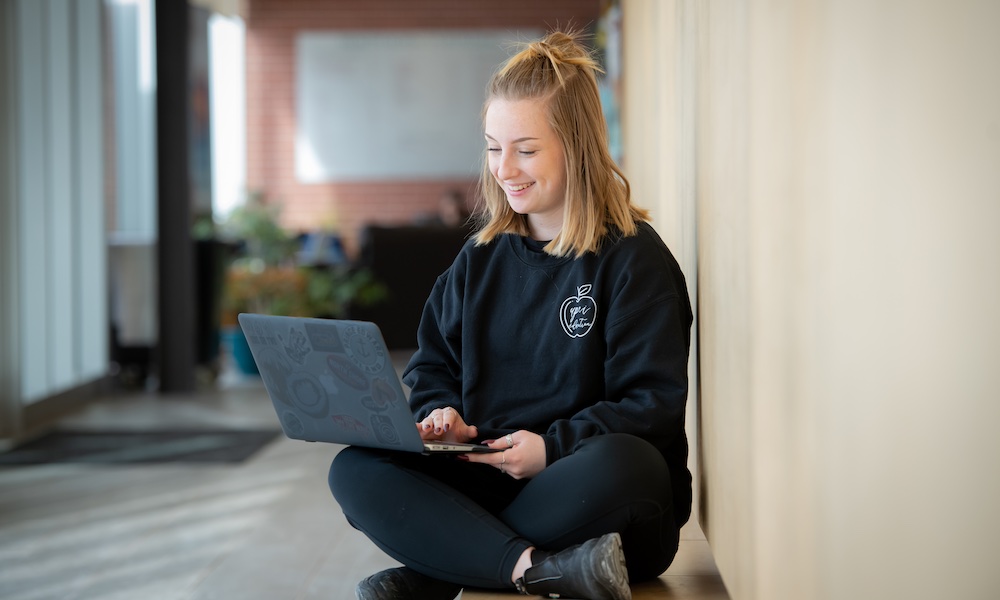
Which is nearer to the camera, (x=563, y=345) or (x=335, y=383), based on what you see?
(x=335, y=383)

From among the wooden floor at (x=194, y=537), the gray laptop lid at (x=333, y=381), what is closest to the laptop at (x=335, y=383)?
Answer: the gray laptop lid at (x=333, y=381)

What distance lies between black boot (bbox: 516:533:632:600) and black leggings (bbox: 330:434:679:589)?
6 centimetres

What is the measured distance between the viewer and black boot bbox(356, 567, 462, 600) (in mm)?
1482

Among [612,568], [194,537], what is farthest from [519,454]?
[194,537]

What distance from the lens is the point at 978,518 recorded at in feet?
2.13

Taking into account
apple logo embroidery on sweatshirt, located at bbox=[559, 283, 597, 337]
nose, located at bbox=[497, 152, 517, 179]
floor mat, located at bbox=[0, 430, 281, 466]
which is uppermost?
nose, located at bbox=[497, 152, 517, 179]

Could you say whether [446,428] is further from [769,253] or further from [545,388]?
[769,253]

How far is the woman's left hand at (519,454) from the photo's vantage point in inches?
56.4

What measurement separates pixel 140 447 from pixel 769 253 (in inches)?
125

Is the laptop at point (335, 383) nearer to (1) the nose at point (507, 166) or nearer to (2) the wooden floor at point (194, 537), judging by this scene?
(2) the wooden floor at point (194, 537)

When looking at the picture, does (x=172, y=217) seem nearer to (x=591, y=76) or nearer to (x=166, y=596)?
(x=166, y=596)

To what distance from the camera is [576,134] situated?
63.0 inches

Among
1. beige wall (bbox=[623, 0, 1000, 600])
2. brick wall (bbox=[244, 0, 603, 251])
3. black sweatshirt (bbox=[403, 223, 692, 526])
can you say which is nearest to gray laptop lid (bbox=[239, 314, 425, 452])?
black sweatshirt (bbox=[403, 223, 692, 526])

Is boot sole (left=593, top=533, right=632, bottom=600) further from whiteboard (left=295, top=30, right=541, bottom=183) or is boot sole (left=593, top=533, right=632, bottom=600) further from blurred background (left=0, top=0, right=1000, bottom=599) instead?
whiteboard (left=295, top=30, right=541, bottom=183)
